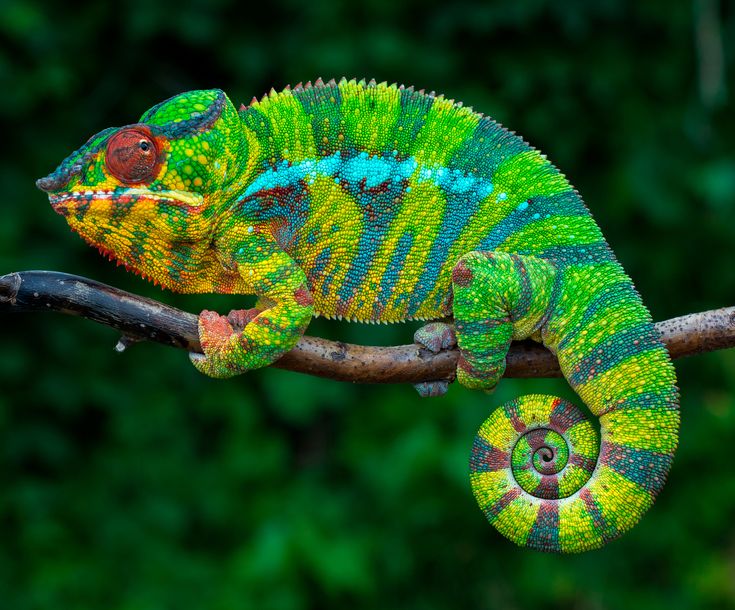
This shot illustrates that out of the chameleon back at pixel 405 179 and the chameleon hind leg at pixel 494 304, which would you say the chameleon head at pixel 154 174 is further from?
the chameleon hind leg at pixel 494 304

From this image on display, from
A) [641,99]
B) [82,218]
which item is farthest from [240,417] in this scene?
[82,218]

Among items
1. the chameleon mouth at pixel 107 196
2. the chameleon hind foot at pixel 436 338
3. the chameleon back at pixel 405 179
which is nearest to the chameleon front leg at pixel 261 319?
the chameleon back at pixel 405 179

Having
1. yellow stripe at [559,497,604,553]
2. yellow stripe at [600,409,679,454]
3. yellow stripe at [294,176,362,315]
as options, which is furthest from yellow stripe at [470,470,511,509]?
yellow stripe at [294,176,362,315]

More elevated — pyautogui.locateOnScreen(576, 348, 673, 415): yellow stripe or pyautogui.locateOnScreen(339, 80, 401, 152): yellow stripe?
pyautogui.locateOnScreen(339, 80, 401, 152): yellow stripe

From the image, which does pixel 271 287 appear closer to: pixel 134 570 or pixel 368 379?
pixel 368 379

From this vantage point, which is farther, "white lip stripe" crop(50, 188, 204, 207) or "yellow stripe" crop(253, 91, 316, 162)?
"yellow stripe" crop(253, 91, 316, 162)

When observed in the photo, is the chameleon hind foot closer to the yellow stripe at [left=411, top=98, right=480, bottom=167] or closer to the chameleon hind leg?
the chameleon hind leg
